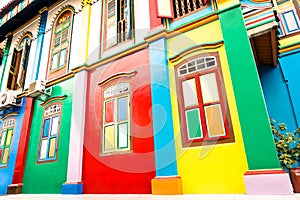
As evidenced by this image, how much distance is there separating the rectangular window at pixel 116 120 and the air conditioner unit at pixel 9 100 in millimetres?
4238

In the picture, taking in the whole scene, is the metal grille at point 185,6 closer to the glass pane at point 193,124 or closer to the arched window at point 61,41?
the glass pane at point 193,124

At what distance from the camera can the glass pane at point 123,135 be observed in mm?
4715

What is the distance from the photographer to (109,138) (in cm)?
498

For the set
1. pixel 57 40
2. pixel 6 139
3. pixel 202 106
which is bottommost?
pixel 202 106

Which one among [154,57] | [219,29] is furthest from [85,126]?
[219,29]

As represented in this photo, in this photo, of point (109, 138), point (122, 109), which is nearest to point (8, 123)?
point (109, 138)

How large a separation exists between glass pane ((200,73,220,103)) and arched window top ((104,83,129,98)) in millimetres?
1977

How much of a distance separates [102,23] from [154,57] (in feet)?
9.40

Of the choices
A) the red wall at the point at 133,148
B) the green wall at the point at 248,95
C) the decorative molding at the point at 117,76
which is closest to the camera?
the green wall at the point at 248,95

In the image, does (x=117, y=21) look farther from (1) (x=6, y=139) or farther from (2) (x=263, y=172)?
(1) (x=6, y=139)

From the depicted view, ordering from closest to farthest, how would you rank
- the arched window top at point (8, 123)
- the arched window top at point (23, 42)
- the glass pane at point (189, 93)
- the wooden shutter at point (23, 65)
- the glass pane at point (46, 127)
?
1. the glass pane at point (189, 93)
2. the glass pane at point (46, 127)
3. the arched window top at point (8, 123)
4. the wooden shutter at point (23, 65)
5. the arched window top at point (23, 42)

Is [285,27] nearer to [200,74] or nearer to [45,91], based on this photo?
[200,74]

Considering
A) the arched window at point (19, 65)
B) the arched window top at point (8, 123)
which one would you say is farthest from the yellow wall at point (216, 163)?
the arched window at point (19, 65)

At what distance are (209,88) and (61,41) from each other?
A: 19.8ft
